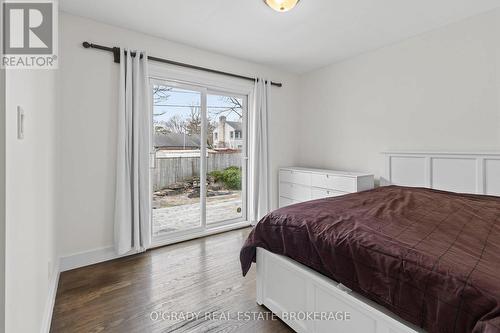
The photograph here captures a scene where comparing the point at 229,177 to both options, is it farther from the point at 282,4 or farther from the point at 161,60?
the point at 282,4

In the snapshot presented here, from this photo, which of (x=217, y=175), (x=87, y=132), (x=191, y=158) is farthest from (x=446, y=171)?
(x=87, y=132)

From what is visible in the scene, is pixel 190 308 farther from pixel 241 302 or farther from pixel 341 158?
pixel 341 158

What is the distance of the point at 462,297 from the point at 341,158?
9.80 feet

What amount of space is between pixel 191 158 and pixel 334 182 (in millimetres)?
1875

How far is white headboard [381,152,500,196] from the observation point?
7.82 ft

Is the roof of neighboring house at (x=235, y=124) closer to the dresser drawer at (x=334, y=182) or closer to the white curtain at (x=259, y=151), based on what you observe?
the white curtain at (x=259, y=151)

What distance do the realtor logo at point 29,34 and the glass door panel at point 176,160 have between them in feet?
3.84

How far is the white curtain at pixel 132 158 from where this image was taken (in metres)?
2.66

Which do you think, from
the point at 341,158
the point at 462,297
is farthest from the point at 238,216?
the point at 462,297

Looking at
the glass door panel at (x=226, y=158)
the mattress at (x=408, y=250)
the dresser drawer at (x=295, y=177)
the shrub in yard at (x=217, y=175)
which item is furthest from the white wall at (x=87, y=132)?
the dresser drawer at (x=295, y=177)

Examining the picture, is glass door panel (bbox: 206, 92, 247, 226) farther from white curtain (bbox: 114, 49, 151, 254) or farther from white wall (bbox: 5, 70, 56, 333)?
white wall (bbox: 5, 70, 56, 333)

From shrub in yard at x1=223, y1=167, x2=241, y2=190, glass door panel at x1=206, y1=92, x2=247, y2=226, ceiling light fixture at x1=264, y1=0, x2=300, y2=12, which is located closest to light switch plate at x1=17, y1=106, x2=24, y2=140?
ceiling light fixture at x1=264, y1=0, x2=300, y2=12

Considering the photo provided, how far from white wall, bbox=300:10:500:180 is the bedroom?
0.02 meters

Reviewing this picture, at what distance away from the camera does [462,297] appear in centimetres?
90
